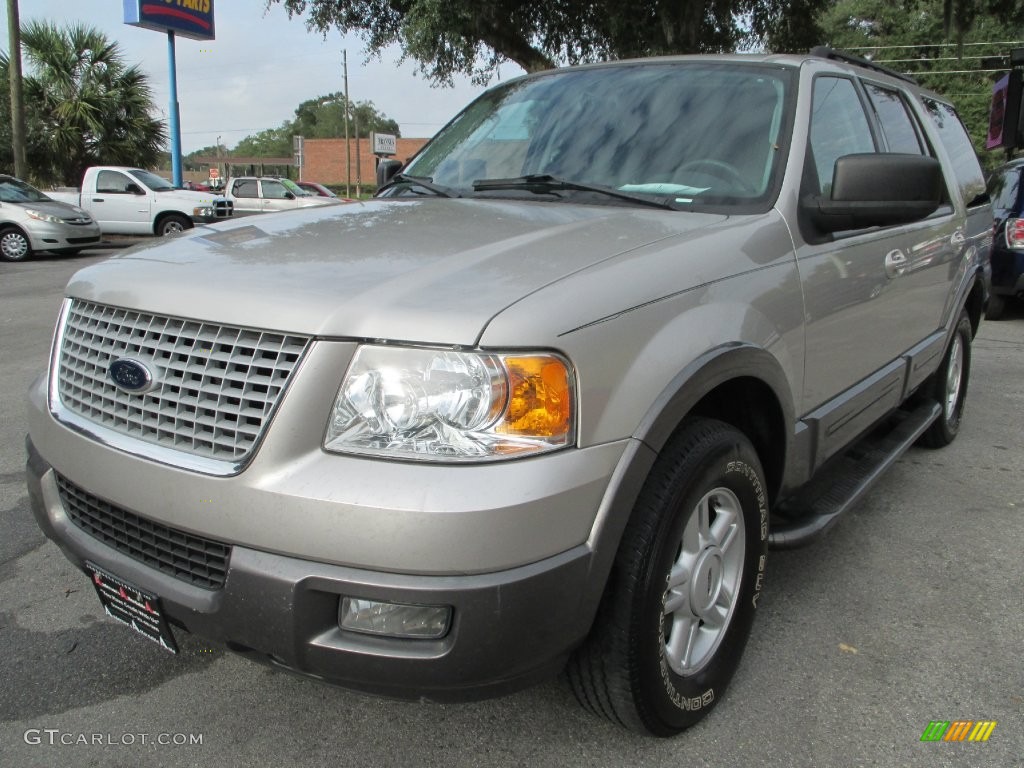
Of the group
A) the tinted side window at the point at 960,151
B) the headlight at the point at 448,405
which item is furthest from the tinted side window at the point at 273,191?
the headlight at the point at 448,405

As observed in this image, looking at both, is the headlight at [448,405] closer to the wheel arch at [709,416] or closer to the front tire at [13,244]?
the wheel arch at [709,416]

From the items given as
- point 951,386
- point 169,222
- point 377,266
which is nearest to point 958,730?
point 377,266

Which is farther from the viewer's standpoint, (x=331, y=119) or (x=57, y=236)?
(x=331, y=119)

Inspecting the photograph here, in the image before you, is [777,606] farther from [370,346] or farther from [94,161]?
[94,161]

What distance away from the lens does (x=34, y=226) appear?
46.9 ft

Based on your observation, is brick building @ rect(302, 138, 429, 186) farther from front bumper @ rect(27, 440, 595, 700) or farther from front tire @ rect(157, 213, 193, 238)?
front bumper @ rect(27, 440, 595, 700)

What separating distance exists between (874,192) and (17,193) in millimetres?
16199

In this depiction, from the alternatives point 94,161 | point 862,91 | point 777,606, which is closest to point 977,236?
point 862,91

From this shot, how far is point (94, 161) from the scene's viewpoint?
23.6 metres

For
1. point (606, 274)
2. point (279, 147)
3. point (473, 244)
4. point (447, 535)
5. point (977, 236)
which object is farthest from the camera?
point (279, 147)

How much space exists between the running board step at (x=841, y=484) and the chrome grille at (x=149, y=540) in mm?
1602

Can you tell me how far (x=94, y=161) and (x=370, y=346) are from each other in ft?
83.6

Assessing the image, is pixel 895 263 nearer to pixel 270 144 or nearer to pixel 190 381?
pixel 190 381

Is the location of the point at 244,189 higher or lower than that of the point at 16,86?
lower
